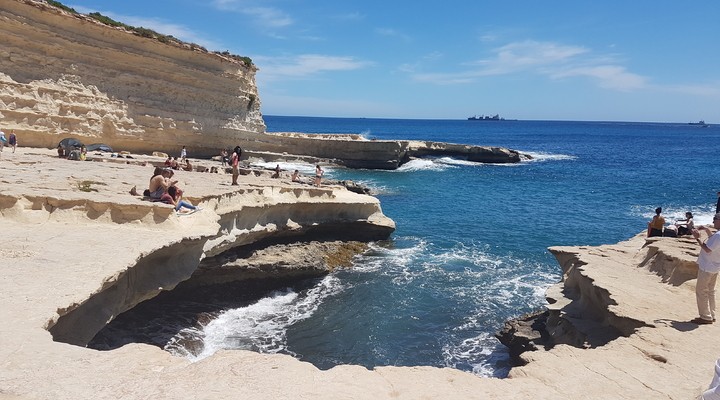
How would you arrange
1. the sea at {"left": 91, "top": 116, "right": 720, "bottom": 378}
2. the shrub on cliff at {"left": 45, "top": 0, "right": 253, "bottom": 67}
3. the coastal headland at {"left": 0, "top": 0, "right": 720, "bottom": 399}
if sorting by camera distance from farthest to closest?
the shrub on cliff at {"left": 45, "top": 0, "right": 253, "bottom": 67}
the sea at {"left": 91, "top": 116, "right": 720, "bottom": 378}
the coastal headland at {"left": 0, "top": 0, "right": 720, "bottom": 399}

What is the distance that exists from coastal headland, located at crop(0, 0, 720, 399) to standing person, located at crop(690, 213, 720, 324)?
26cm

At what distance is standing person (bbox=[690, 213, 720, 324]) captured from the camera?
7.72 meters

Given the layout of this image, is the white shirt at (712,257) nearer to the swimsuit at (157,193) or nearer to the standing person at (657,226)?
the standing person at (657,226)

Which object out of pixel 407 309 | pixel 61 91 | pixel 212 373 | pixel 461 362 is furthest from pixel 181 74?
pixel 212 373

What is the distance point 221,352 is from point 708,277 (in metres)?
7.27

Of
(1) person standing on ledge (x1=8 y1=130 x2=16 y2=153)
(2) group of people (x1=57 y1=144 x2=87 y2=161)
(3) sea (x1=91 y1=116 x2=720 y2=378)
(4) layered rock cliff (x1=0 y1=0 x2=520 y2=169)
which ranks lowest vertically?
(3) sea (x1=91 y1=116 x2=720 y2=378)

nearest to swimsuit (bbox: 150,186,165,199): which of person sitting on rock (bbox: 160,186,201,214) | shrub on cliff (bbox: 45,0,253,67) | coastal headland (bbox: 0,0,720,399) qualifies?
person sitting on rock (bbox: 160,186,201,214)

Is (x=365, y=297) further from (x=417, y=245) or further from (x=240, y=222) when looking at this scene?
(x=417, y=245)

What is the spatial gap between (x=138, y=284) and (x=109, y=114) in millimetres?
22290

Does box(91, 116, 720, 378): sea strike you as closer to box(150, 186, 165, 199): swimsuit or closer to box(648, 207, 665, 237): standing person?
box(150, 186, 165, 199): swimsuit

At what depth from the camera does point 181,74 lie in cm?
3166

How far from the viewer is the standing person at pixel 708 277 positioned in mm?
7715

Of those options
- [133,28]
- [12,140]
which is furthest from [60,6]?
[12,140]

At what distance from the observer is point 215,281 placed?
15523mm
